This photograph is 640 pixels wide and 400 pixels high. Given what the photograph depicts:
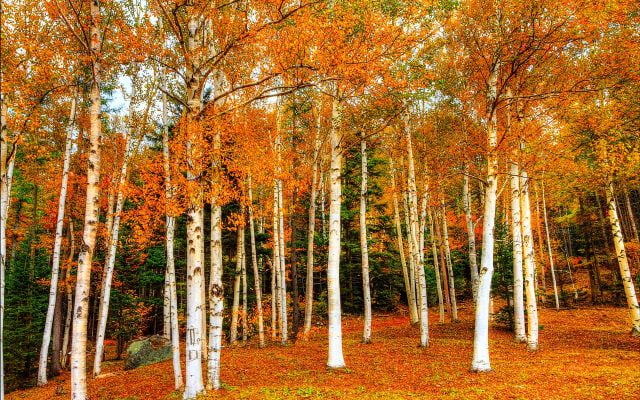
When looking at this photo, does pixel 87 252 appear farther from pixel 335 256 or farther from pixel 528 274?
pixel 528 274

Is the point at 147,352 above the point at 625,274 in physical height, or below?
below

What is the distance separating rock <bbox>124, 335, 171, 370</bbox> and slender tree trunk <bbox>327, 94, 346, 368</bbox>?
862cm

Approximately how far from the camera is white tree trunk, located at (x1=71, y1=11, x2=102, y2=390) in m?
6.76

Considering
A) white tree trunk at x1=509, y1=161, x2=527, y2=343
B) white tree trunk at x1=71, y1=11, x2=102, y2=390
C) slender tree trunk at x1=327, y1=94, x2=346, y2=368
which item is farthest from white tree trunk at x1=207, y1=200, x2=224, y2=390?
white tree trunk at x1=509, y1=161, x2=527, y2=343

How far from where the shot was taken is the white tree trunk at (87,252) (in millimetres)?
6762

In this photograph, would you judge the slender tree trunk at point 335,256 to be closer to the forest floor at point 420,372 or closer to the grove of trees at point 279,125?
the grove of trees at point 279,125

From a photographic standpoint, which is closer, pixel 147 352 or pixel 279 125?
pixel 147 352

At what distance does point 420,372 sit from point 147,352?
1099 centimetres

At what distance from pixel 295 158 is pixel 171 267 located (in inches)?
382

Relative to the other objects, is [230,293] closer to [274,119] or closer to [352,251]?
[352,251]

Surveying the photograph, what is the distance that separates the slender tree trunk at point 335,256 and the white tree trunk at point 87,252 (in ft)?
18.5

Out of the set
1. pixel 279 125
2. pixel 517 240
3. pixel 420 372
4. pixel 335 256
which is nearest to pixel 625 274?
pixel 517 240

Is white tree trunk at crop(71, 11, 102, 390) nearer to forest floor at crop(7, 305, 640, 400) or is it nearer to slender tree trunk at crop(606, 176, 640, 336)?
forest floor at crop(7, 305, 640, 400)

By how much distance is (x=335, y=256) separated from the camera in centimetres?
998
